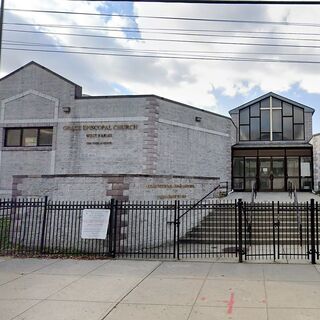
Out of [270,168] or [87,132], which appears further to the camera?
[270,168]

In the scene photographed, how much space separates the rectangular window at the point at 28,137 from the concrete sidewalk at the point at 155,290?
14.1m

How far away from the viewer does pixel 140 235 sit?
11836 mm

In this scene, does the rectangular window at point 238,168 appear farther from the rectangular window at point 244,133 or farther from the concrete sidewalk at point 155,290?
the concrete sidewalk at point 155,290

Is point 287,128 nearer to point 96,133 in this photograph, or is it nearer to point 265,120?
point 265,120

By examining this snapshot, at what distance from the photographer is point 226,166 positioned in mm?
27234

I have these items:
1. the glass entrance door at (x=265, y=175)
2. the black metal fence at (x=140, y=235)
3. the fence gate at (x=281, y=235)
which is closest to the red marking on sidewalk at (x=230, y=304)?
the fence gate at (x=281, y=235)

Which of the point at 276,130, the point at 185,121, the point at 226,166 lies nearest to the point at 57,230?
the point at 185,121

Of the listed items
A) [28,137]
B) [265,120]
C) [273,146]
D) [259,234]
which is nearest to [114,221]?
[259,234]

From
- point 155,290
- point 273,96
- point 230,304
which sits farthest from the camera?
point 273,96

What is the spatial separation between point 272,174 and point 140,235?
20.0 m

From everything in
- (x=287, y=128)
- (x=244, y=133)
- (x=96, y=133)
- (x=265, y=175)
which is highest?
(x=287, y=128)

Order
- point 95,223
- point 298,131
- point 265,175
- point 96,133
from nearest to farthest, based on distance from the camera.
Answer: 1. point 95,223
2. point 96,133
3. point 265,175
4. point 298,131

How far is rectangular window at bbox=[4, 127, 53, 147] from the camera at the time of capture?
2319cm

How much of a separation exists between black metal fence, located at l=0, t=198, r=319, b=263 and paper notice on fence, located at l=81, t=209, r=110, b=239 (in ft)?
0.64
